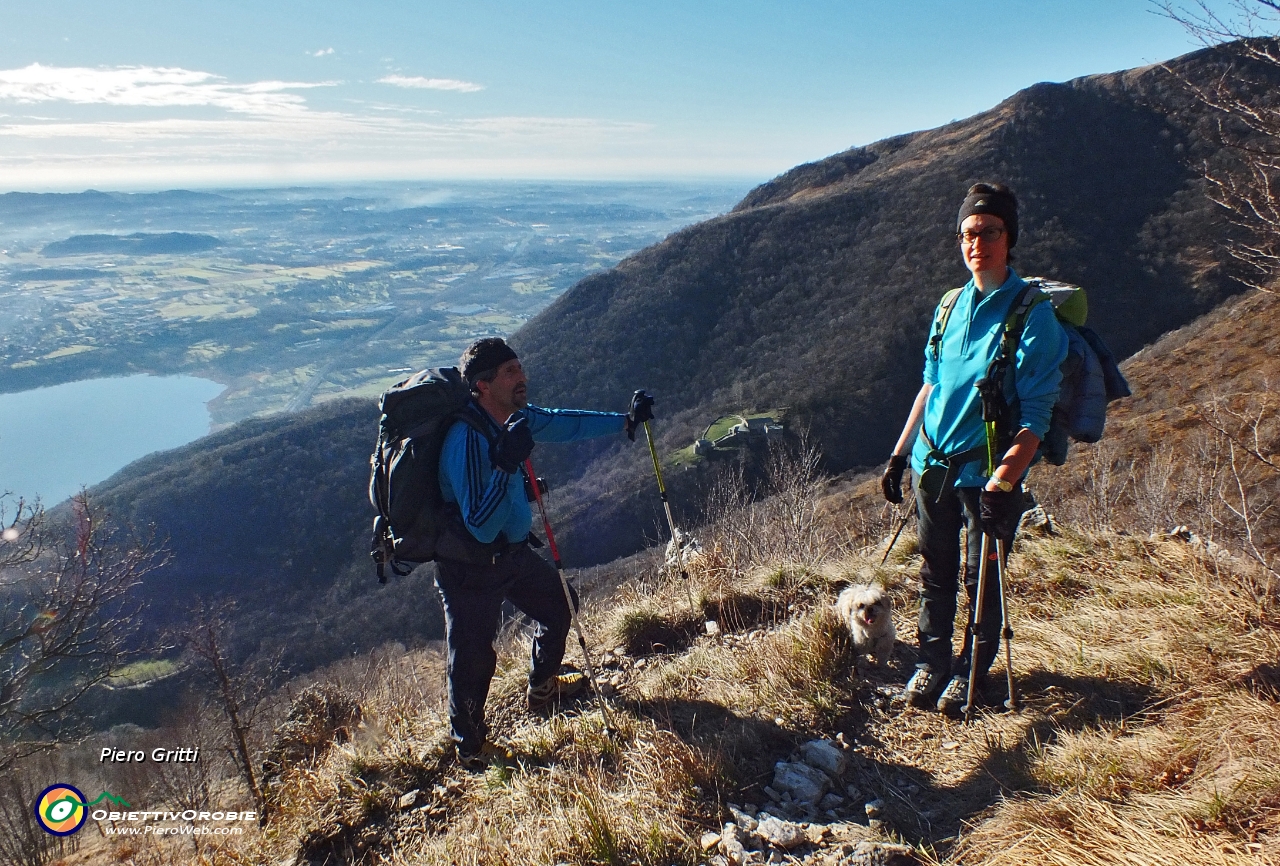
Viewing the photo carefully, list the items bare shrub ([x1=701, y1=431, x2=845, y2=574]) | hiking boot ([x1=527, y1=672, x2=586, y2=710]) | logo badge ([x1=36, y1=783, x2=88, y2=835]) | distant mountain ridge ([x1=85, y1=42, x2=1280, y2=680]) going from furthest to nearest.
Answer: distant mountain ridge ([x1=85, y1=42, x2=1280, y2=680]) < bare shrub ([x1=701, y1=431, x2=845, y2=574]) < logo badge ([x1=36, y1=783, x2=88, y2=835]) < hiking boot ([x1=527, y1=672, x2=586, y2=710])

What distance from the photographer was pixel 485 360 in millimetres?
2842

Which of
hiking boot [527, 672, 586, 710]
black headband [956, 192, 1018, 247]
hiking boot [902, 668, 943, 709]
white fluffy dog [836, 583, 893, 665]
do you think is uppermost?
black headband [956, 192, 1018, 247]

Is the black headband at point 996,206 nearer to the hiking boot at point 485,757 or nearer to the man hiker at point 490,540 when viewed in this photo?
the man hiker at point 490,540

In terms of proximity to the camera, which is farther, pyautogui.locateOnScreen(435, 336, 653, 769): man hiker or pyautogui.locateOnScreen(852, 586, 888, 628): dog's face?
pyautogui.locateOnScreen(852, 586, 888, 628): dog's face

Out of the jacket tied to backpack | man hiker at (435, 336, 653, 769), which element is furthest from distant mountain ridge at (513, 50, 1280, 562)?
the jacket tied to backpack

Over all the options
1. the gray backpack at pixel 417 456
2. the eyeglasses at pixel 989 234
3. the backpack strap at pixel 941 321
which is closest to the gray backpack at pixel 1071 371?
the eyeglasses at pixel 989 234

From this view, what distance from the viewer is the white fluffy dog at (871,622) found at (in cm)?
310

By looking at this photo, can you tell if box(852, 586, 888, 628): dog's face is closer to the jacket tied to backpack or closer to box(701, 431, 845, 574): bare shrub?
the jacket tied to backpack

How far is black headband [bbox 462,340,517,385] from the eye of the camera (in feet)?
9.30

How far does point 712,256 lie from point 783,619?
53.2 metres

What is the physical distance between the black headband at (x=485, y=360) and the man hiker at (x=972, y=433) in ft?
5.74

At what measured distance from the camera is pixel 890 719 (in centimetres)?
284

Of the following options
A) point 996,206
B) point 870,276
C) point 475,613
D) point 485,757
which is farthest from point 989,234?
point 870,276

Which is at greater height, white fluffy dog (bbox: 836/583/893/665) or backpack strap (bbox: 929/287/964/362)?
backpack strap (bbox: 929/287/964/362)
